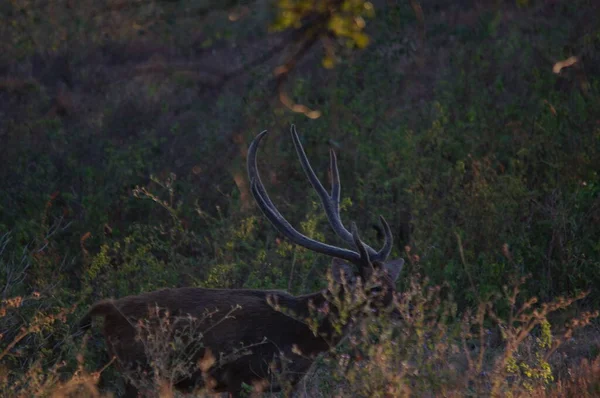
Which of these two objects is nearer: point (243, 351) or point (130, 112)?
point (243, 351)

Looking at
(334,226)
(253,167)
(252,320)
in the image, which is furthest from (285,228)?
(252,320)

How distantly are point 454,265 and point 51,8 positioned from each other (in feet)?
19.8

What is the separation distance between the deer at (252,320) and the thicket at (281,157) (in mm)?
346

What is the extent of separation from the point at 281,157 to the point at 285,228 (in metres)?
4.06

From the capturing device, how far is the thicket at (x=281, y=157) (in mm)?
8227

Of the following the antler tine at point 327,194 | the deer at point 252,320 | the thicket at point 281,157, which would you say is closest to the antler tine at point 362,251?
the deer at point 252,320

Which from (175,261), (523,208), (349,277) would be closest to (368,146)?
(523,208)

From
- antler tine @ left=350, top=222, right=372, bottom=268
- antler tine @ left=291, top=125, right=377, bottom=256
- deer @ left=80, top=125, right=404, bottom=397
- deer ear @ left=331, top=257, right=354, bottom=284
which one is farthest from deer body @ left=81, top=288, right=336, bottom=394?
antler tine @ left=291, top=125, right=377, bottom=256

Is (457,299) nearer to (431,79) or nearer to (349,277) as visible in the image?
(349,277)

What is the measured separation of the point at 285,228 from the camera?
7.00 m

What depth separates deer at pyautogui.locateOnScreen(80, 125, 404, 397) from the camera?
21.6ft

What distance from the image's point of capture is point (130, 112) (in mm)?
12812

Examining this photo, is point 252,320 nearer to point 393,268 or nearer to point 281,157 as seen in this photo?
point 393,268

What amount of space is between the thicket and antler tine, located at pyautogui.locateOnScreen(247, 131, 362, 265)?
746 mm
